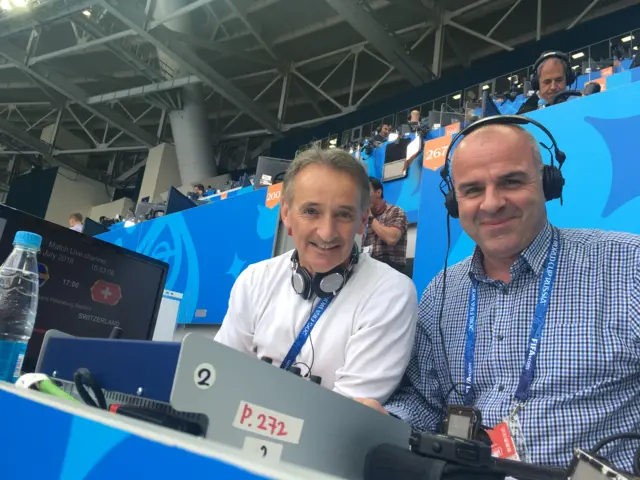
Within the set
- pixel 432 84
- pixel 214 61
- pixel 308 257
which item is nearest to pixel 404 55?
pixel 432 84

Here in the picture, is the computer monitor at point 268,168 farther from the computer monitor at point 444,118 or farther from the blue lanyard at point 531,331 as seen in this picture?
the blue lanyard at point 531,331

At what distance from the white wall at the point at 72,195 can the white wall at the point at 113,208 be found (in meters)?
0.32

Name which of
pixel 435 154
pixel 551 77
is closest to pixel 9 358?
pixel 435 154

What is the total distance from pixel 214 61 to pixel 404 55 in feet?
12.9

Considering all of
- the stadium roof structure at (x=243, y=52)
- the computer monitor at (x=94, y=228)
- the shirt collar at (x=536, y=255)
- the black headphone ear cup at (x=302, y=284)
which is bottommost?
the black headphone ear cup at (x=302, y=284)

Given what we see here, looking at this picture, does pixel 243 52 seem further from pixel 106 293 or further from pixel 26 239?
pixel 26 239

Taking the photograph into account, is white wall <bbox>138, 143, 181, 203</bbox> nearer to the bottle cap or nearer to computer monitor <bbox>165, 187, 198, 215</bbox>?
computer monitor <bbox>165, 187, 198, 215</bbox>

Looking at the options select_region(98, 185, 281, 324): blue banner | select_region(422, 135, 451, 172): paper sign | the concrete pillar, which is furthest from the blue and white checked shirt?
the concrete pillar

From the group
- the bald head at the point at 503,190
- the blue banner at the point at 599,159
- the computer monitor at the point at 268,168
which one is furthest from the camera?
the computer monitor at the point at 268,168

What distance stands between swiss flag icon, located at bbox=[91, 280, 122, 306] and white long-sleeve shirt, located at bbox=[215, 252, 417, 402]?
378 millimetres

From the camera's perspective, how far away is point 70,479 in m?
0.33

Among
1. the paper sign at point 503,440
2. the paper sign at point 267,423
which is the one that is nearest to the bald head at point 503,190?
the paper sign at point 503,440

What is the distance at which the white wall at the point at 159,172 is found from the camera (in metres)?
11.4

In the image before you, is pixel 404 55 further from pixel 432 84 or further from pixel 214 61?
pixel 214 61
